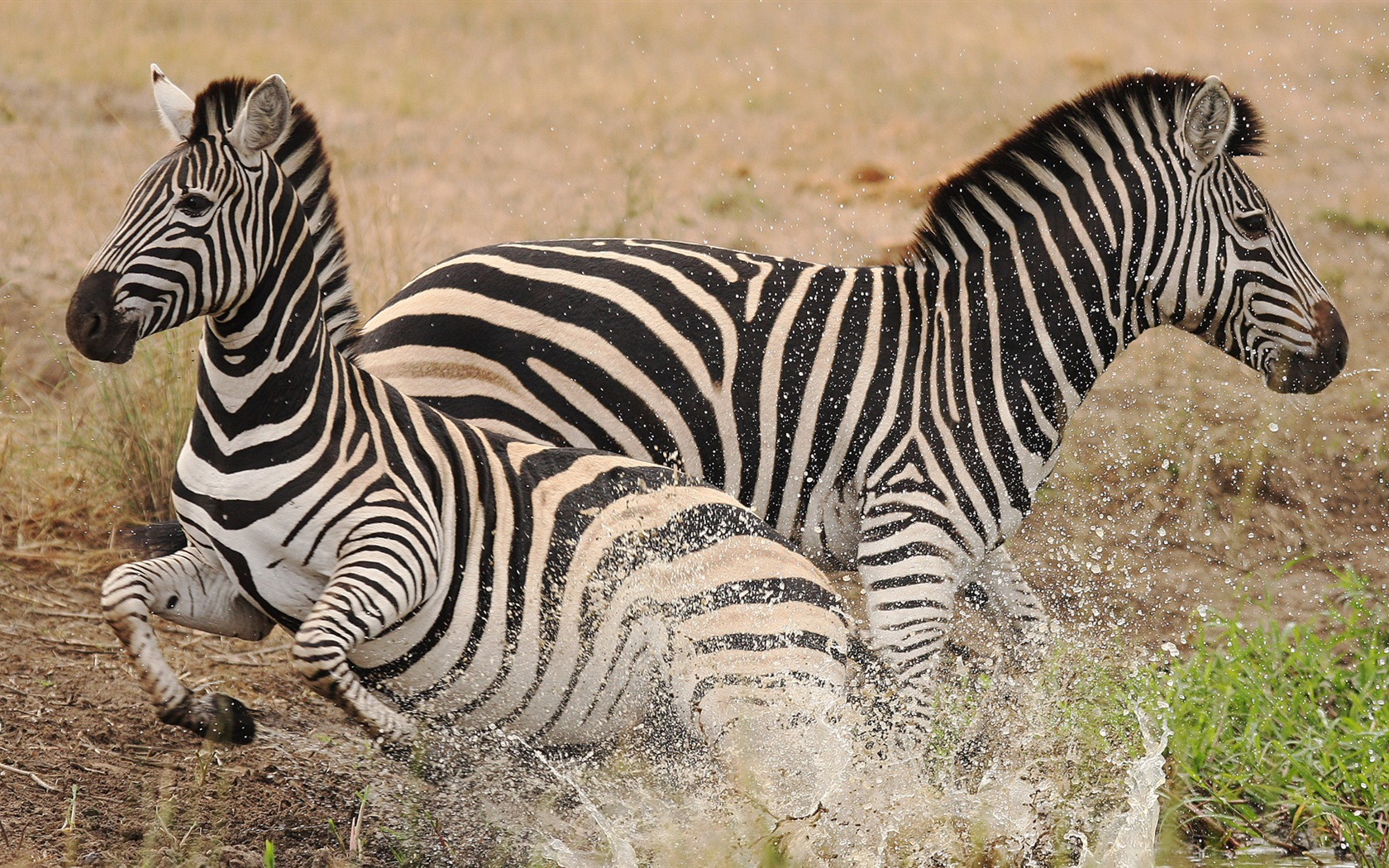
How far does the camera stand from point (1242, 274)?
470 centimetres

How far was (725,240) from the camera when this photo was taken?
368 inches

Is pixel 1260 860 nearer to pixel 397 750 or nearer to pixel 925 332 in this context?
pixel 925 332

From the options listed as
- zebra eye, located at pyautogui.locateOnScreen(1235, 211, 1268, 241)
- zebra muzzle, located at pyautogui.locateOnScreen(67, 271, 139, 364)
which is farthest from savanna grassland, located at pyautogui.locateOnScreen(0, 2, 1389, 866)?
zebra eye, located at pyautogui.locateOnScreen(1235, 211, 1268, 241)

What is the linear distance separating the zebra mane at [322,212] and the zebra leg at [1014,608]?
7.67 feet

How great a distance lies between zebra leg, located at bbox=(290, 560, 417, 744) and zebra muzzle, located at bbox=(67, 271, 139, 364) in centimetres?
77

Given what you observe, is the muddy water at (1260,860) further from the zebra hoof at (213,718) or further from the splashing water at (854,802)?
the zebra hoof at (213,718)

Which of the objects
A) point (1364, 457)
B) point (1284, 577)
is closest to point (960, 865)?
point (1284, 577)

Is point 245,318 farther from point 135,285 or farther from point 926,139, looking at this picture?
point 926,139

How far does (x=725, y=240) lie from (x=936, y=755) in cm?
545

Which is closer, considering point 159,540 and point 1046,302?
point 159,540

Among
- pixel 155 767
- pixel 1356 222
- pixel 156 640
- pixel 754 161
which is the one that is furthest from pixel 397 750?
pixel 1356 222

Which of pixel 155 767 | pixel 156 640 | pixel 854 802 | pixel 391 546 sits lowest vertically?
pixel 155 767

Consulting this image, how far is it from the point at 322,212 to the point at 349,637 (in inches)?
52.6

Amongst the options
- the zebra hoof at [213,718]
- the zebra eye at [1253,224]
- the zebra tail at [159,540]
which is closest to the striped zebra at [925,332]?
the zebra eye at [1253,224]
